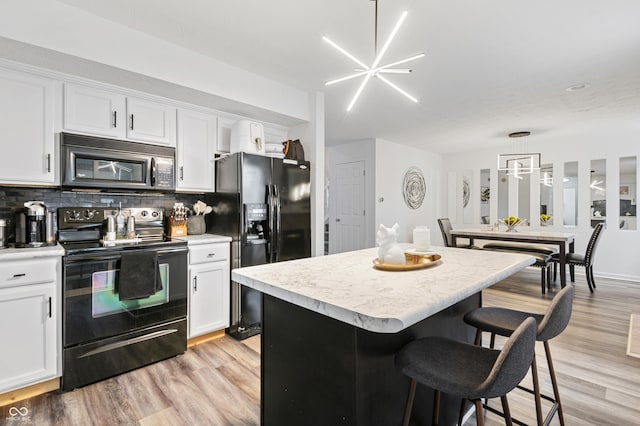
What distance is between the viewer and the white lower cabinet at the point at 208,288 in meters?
2.72

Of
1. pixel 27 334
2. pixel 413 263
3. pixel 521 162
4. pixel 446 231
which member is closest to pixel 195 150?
pixel 27 334

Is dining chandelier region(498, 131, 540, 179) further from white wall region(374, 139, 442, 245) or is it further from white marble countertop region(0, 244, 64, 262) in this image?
white marble countertop region(0, 244, 64, 262)

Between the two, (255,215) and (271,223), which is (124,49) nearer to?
(255,215)

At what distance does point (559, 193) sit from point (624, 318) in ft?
10.3

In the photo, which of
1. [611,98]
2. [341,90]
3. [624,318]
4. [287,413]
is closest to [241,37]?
[341,90]

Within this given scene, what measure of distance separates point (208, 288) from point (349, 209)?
12.8ft

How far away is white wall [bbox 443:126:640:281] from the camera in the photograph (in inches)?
205

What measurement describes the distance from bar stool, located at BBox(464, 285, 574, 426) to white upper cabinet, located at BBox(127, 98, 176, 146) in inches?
109

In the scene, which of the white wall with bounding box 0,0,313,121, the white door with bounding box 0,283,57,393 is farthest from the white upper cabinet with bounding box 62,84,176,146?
the white door with bounding box 0,283,57,393

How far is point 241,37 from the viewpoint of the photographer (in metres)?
2.44

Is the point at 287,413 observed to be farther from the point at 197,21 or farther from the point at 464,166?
the point at 464,166

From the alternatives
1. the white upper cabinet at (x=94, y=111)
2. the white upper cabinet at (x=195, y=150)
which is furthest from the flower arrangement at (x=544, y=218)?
the white upper cabinet at (x=94, y=111)

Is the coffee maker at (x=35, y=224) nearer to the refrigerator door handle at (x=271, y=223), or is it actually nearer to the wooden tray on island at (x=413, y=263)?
the refrigerator door handle at (x=271, y=223)

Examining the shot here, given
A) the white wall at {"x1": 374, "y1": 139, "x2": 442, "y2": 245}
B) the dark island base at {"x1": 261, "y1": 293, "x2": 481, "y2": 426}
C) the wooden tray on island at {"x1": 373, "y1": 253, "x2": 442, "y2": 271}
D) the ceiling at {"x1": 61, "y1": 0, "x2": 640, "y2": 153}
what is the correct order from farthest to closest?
the white wall at {"x1": 374, "y1": 139, "x2": 442, "y2": 245}
the ceiling at {"x1": 61, "y1": 0, "x2": 640, "y2": 153}
the wooden tray on island at {"x1": 373, "y1": 253, "x2": 442, "y2": 271}
the dark island base at {"x1": 261, "y1": 293, "x2": 481, "y2": 426}
